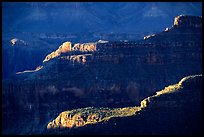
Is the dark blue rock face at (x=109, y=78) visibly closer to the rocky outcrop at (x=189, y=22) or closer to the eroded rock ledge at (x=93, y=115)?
the rocky outcrop at (x=189, y=22)

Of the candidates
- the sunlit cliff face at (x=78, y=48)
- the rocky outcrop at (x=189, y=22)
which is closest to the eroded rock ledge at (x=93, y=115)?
the sunlit cliff face at (x=78, y=48)

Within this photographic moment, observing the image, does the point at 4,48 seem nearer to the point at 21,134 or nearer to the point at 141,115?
the point at 21,134

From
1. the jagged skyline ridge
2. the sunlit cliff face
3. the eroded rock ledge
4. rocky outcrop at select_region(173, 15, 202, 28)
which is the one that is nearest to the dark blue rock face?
rocky outcrop at select_region(173, 15, 202, 28)

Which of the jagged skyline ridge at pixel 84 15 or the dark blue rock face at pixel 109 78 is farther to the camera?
the jagged skyline ridge at pixel 84 15

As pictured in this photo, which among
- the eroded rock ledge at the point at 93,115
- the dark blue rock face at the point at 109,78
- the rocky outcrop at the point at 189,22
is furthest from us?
the rocky outcrop at the point at 189,22

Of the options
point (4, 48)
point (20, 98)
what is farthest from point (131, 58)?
point (4, 48)

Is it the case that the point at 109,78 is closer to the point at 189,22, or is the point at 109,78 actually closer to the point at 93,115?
the point at 189,22

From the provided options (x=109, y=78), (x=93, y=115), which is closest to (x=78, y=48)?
(x=109, y=78)

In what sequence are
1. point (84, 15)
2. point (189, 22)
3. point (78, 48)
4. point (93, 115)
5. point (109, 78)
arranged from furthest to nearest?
point (84, 15), point (78, 48), point (189, 22), point (109, 78), point (93, 115)

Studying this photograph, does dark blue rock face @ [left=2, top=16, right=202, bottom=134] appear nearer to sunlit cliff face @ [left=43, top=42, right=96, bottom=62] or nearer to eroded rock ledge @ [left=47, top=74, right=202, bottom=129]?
sunlit cliff face @ [left=43, top=42, right=96, bottom=62]
